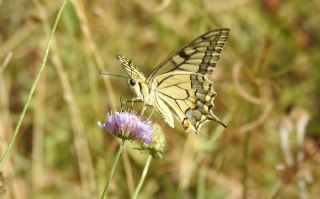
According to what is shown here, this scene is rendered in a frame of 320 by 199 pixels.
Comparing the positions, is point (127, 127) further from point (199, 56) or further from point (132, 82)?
point (199, 56)

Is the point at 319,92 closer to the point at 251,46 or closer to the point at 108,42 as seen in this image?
the point at 251,46

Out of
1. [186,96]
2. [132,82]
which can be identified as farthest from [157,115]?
[132,82]

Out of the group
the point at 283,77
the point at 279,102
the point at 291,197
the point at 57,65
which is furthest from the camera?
the point at 283,77

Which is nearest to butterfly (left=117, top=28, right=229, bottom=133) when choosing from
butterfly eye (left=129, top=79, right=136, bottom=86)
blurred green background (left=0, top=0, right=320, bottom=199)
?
butterfly eye (left=129, top=79, right=136, bottom=86)

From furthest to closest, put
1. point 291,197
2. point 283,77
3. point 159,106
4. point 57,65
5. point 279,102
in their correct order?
point 283,77 → point 279,102 → point 291,197 → point 57,65 → point 159,106

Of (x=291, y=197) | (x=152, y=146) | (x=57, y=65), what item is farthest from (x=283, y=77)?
(x=152, y=146)

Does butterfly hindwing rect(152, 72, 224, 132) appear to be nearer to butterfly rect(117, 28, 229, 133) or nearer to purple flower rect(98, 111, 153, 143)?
butterfly rect(117, 28, 229, 133)
